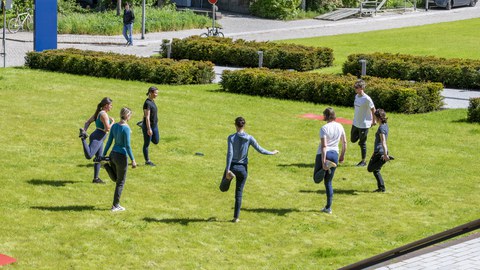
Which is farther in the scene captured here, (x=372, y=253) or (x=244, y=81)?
(x=244, y=81)

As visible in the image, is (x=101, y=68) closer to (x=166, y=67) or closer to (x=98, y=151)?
(x=166, y=67)

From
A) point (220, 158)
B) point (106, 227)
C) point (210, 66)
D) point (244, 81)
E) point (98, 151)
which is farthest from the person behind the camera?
point (210, 66)

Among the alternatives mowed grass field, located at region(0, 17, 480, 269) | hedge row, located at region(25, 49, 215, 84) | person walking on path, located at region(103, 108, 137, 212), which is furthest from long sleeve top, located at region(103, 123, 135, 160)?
hedge row, located at region(25, 49, 215, 84)

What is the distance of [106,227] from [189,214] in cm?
161

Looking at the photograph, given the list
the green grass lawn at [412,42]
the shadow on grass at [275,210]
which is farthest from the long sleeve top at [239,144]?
the green grass lawn at [412,42]

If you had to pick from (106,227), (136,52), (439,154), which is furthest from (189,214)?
(136,52)

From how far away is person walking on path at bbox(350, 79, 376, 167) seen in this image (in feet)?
64.3

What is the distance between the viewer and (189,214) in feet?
53.2

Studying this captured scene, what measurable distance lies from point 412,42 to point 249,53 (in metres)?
10.2

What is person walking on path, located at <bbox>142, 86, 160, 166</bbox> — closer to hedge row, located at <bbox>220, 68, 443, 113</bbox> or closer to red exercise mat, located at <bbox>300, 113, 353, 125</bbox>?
red exercise mat, located at <bbox>300, 113, 353, 125</bbox>

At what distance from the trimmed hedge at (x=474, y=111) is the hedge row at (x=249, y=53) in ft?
34.5

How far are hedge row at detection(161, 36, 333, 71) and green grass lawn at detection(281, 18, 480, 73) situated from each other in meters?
0.70

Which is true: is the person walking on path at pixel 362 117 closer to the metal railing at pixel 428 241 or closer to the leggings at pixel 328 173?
the leggings at pixel 328 173

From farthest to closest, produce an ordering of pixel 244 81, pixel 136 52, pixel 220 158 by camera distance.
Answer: pixel 136 52 → pixel 244 81 → pixel 220 158
